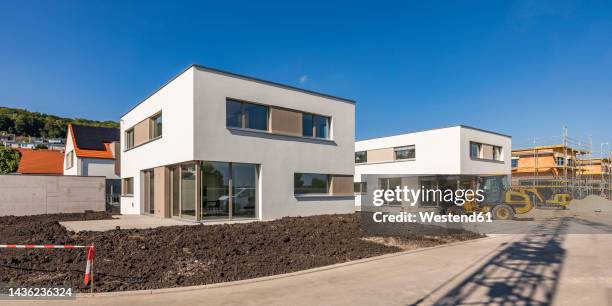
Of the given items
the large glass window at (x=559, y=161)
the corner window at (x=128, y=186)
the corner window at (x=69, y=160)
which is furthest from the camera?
the large glass window at (x=559, y=161)

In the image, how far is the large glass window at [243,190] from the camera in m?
14.6

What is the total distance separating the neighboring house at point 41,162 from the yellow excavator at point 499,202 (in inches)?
1426

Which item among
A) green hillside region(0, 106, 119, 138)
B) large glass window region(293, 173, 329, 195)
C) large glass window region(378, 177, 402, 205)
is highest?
green hillside region(0, 106, 119, 138)

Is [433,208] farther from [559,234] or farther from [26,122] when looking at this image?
[26,122]

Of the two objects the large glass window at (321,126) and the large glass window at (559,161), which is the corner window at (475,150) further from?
the large glass window at (559,161)

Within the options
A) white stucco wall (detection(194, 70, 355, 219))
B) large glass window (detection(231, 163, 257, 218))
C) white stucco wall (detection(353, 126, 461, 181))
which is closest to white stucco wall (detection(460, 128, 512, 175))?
white stucco wall (detection(353, 126, 461, 181))

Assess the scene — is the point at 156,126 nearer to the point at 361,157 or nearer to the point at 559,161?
the point at 361,157

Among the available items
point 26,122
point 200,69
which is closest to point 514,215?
point 200,69

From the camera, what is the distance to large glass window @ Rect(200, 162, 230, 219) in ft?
45.4

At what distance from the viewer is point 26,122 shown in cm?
7912

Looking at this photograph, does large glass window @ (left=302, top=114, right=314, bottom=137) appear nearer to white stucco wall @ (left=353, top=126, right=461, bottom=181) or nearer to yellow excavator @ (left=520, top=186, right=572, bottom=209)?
yellow excavator @ (left=520, top=186, right=572, bottom=209)

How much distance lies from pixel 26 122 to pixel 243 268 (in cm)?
9227

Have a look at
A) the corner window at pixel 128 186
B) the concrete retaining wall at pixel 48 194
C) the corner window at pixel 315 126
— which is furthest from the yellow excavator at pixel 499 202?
the concrete retaining wall at pixel 48 194

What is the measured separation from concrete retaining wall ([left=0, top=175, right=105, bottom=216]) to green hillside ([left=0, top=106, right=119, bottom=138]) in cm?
6228
